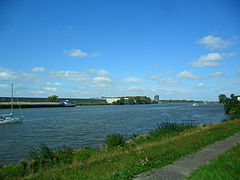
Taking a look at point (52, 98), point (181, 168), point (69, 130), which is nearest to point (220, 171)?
point (181, 168)

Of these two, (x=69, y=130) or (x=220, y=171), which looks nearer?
(x=220, y=171)

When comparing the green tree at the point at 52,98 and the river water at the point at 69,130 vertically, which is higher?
the green tree at the point at 52,98

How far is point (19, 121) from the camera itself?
48094mm

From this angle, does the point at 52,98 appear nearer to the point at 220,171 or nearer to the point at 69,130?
the point at 69,130

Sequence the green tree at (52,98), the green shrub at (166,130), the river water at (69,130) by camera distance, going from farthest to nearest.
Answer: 1. the green tree at (52,98)
2. the river water at (69,130)
3. the green shrub at (166,130)

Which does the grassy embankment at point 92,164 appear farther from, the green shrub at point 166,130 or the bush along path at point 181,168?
the green shrub at point 166,130

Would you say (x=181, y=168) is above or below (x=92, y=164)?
above

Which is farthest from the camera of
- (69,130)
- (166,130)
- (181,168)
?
(69,130)

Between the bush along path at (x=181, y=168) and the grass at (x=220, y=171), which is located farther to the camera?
the bush along path at (x=181, y=168)

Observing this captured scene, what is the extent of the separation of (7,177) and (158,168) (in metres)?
6.60

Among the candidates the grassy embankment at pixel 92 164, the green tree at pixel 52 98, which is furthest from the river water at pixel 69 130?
the green tree at pixel 52 98

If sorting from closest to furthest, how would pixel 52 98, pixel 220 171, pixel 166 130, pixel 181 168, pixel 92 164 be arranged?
1. pixel 220 171
2. pixel 181 168
3. pixel 92 164
4. pixel 166 130
5. pixel 52 98

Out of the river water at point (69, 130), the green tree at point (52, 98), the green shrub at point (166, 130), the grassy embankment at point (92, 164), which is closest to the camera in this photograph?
the grassy embankment at point (92, 164)

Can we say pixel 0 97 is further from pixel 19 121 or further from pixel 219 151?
pixel 219 151
